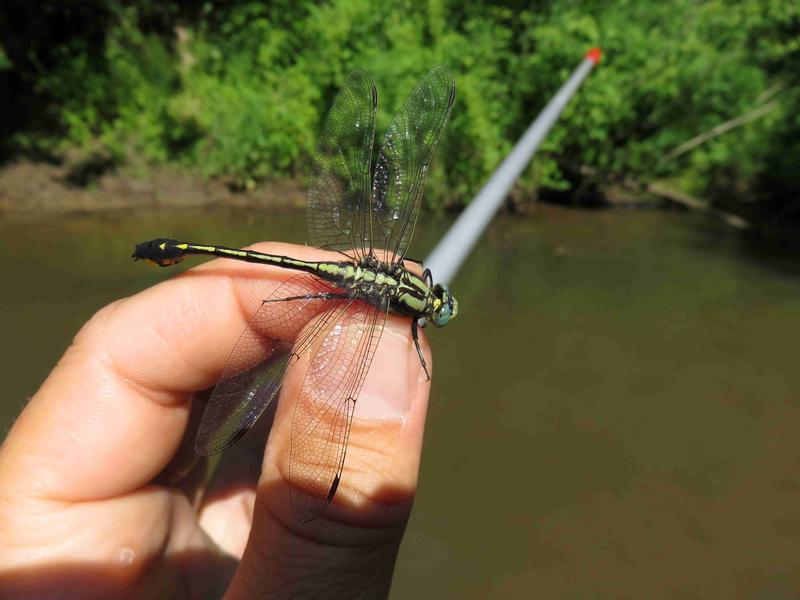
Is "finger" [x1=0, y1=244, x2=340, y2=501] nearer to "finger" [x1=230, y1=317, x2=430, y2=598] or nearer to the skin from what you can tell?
the skin

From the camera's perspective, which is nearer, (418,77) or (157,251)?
(157,251)

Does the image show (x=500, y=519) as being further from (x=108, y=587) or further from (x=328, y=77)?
(x=328, y=77)

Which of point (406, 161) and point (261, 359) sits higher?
point (406, 161)

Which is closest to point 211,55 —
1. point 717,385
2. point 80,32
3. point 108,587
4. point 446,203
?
point 80,32

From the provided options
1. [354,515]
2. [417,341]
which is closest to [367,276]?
[417,341]

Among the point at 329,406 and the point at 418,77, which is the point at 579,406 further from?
the point at 418,77

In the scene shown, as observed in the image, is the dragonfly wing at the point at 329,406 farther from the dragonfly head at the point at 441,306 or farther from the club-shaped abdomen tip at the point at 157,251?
the club-shaped abdomen tip at the point at 157,251

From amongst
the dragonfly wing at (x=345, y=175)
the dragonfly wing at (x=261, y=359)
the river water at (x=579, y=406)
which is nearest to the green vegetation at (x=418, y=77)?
the river water at (x=579, y=406)
